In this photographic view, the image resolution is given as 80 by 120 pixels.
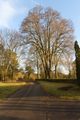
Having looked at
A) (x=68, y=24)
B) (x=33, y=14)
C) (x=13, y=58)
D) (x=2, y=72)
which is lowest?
(x=2, y=72)

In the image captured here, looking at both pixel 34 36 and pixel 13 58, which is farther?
pixel 13 58

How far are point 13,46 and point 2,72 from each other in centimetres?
957

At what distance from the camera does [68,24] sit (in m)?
24.6

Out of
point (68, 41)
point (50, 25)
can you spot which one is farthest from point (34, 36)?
point (68, 41)

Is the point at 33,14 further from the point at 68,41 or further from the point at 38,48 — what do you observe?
the point at 68,41

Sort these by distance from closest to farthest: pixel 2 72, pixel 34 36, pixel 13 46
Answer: pixel 34 36 → pixel 2 72 → pixel 13 46

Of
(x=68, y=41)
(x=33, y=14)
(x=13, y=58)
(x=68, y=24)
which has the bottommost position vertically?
(x=13, y=58)

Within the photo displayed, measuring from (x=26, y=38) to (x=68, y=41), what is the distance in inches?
419

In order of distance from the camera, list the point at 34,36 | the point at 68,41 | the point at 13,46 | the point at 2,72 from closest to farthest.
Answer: the point at 68,41, the point at 34,36, the point at 2,72, the point at 13,46

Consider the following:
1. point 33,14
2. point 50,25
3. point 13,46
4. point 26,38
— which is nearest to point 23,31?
point 26,38

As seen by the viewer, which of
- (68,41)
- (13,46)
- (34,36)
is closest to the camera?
(68,41)

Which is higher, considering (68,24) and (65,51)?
(68,24)

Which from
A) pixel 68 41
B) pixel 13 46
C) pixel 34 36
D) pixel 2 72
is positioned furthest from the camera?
pixel 13 46

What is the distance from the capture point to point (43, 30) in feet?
84.4
